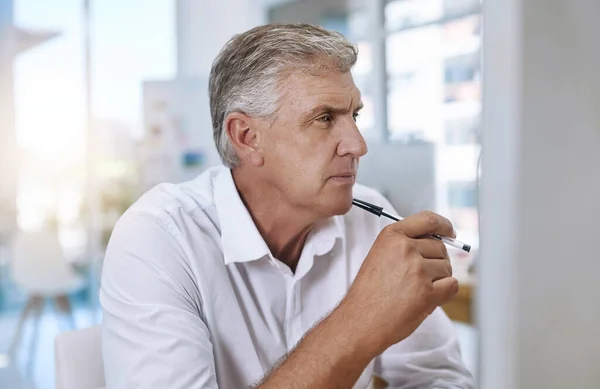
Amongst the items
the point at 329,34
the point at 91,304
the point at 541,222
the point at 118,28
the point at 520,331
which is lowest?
the point at 91,304

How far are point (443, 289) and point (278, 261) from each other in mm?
296

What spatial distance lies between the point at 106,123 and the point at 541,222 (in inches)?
64.9

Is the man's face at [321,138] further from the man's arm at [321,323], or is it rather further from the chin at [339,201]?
the man's arm at [321,323]

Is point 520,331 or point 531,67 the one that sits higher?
point 531,67

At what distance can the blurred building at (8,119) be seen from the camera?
2.01 meters

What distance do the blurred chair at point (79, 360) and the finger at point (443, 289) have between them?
50 centimetres

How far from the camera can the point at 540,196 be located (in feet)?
3.55

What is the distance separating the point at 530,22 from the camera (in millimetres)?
1021

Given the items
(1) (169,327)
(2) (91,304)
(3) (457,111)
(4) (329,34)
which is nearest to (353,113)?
(4) (329,34)

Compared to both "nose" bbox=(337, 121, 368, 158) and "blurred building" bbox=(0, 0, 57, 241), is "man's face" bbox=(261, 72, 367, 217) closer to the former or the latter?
"nose" bbox=(337, 121, 368, 158)

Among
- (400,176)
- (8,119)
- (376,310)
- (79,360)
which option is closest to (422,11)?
(400,176)

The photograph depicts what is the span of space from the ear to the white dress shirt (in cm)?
6

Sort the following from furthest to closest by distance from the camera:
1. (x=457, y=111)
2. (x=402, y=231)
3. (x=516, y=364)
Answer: (x=457, y=111)
(x=516, y=364)
(x=402, y=231)

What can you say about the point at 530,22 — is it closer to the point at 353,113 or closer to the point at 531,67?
the point at 531,67
